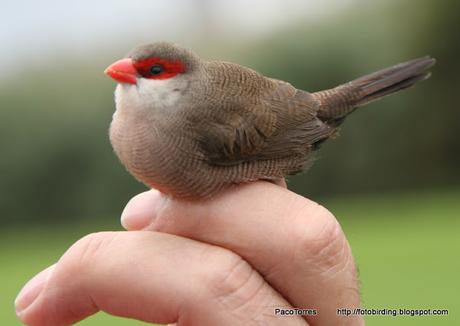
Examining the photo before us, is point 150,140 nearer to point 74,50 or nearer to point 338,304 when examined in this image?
point 338,304

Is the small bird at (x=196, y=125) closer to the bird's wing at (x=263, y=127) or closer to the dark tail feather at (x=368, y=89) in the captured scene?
the bird's wing at (x=263, y=127)

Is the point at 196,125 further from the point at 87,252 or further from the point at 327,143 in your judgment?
the point at 327,143

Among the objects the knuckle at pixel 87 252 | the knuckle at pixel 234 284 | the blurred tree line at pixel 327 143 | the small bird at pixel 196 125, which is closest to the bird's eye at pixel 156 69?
the small bird at pixel 196 125

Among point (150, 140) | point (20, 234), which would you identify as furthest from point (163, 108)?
point (20, 234)

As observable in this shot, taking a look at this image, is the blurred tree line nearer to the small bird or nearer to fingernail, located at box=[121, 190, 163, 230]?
the small bird

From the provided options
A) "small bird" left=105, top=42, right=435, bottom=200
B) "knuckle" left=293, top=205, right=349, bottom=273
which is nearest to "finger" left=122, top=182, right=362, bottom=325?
"knuckle" left=293, top=205, right=349, bottom=273

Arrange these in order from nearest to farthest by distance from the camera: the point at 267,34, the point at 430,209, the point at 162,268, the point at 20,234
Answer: the point at 162,268 < the point at 430,209 < the point at 20,234 < the point at 267,34

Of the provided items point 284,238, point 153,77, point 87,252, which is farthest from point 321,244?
point 153,77
